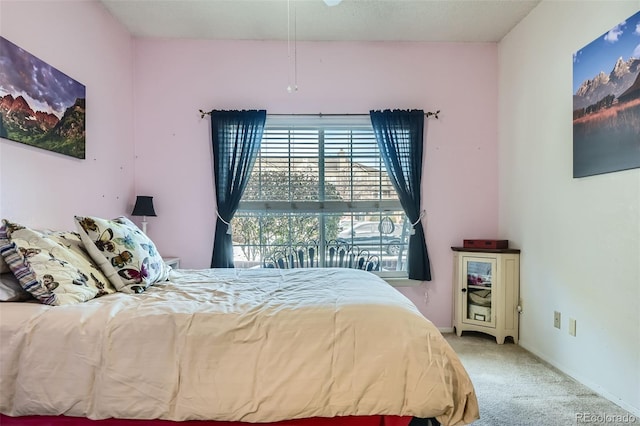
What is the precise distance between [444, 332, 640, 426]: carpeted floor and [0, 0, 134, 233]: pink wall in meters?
2.79

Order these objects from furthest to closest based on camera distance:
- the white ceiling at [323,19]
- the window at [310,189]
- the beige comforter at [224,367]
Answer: the window at [310,189]
the white ceiling at [323,19]
the beige comforter at [224,367]

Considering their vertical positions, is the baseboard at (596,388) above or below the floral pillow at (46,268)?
below

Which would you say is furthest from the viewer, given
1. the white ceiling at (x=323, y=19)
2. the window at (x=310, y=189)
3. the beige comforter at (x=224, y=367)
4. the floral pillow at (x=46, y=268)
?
the window at (x=310, y=189)

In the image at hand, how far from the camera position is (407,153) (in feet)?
10.2

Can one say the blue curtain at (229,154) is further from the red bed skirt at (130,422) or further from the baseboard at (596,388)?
the baseboard at (596,388)

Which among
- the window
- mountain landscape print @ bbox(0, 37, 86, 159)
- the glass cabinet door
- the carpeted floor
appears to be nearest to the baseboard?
the carpeted floor

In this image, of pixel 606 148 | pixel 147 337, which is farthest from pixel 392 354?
pixel 606 148

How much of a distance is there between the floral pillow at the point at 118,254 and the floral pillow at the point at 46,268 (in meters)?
0.09

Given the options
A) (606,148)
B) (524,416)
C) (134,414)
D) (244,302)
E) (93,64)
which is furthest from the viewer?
(93,64)

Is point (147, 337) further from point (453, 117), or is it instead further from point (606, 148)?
point (453, 117)

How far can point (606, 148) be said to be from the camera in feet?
6.44

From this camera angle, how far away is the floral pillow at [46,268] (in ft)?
4.46

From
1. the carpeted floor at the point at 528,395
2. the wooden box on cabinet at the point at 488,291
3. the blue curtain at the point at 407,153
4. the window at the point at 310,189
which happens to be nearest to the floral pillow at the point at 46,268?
the window at the point at 310,189

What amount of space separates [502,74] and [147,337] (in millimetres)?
3489
